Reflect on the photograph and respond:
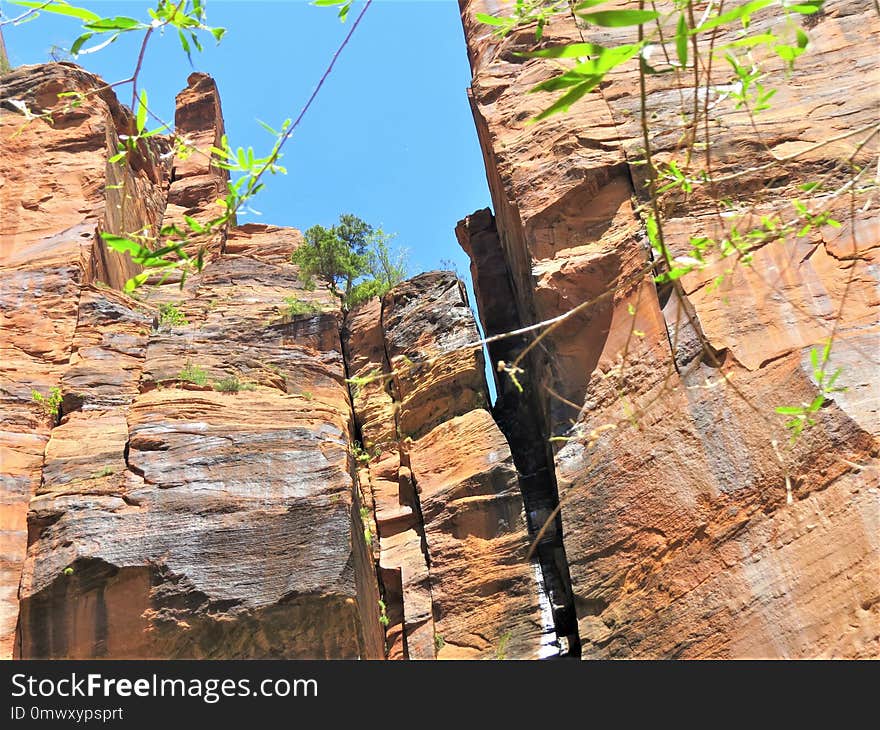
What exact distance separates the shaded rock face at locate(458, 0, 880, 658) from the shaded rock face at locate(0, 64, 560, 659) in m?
1.77

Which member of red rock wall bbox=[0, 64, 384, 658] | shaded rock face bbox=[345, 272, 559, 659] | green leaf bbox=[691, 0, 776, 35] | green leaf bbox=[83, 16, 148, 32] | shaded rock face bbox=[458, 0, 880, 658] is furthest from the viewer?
shaded rock face bbox=[345, 272, 559, 659]

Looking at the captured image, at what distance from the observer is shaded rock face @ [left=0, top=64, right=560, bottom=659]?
32.6 ft

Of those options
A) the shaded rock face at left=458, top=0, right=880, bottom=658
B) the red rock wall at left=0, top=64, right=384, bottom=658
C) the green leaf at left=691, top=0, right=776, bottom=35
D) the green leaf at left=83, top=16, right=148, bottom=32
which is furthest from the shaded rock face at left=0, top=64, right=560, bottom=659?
the green leaf at left=691, top=0, right=776, bottom=35

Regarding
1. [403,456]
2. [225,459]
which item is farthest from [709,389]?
[403,456]

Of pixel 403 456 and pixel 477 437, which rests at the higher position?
pixel 403 456

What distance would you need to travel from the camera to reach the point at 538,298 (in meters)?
12.3

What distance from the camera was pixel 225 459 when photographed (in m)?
11.4

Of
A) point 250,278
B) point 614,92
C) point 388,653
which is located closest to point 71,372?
point 250,278

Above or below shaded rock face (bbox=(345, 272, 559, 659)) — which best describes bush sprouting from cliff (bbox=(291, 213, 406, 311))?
above

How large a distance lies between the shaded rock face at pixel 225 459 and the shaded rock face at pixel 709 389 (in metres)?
1.77

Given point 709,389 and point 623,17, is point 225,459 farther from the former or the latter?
point 623,17

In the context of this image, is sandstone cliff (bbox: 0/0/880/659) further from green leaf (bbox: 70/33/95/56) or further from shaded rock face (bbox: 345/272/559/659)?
green leaf (bbox: 70/33/95/56)

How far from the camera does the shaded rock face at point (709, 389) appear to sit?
866 cm

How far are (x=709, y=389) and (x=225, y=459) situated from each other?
6618 millimetres
